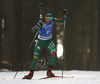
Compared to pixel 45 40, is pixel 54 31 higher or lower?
higher

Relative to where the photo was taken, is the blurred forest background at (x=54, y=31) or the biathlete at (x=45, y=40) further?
the blurred forest background at (x=54, y=31)

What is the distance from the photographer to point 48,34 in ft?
29.2

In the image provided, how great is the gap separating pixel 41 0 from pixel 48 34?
13.8ft

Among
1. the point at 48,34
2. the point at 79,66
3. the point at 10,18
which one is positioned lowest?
the point at 79,66

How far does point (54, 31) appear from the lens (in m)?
13.0

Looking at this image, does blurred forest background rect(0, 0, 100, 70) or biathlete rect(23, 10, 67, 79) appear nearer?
biathlete rect(23, 10, 67, 79)

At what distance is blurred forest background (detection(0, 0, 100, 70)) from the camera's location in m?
12.9

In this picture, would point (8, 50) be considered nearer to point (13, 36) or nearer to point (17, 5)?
point (13, 36)

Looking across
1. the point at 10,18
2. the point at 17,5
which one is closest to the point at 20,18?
the point at 17,5

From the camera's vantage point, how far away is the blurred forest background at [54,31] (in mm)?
12930

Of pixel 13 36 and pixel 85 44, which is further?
pixel 85 44

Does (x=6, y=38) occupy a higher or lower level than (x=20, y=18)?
lower

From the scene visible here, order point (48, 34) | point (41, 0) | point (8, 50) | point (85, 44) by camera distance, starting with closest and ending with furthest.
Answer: point (48, 34)
point (41, 0)
point (8, 50)
point (85, 44)

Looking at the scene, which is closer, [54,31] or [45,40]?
[45,40]
